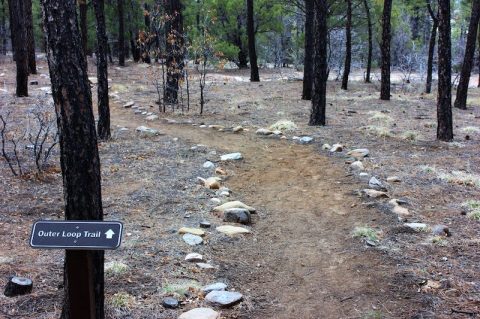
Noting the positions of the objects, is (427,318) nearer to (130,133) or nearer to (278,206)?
(278,206)

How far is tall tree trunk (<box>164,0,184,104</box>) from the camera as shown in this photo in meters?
12.8

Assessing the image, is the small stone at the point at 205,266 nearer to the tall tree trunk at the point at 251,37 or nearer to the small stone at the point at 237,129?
the small stone at the point at 237,129

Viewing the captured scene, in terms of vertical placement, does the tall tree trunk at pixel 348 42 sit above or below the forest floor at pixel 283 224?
above

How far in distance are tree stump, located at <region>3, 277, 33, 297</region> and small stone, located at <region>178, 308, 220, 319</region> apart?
49.4 inches

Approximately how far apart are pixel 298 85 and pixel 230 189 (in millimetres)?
12778

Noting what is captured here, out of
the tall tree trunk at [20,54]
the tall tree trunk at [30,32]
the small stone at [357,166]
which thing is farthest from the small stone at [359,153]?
the tall tree trunk at [30,32]

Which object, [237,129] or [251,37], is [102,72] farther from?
[251,37]

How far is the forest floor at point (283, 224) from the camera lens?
13.1 ft

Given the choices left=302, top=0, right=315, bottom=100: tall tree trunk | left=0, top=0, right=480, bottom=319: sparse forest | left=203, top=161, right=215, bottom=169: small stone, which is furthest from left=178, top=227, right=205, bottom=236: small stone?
left=302, top=0, right=315, bottom=100: tall tree trunk

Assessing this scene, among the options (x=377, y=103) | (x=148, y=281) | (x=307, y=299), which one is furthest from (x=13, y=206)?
(x=377, y=103)

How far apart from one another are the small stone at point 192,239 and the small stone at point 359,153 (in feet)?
13.0

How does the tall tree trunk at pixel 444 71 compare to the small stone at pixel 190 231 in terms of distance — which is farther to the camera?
the tall tree trunk at pixel 444 71

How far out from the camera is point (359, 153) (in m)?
8.34

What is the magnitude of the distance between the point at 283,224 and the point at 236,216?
0.57 metres
